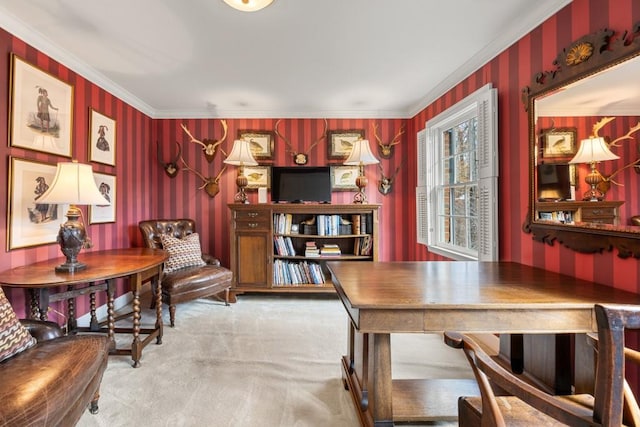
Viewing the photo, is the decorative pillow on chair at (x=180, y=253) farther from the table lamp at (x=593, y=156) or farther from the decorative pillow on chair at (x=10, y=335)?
the table lamp at (x=593, y=156)

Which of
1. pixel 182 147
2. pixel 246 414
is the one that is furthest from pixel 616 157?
pixel 182 147

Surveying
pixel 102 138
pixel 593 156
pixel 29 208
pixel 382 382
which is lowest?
pixel 382 382

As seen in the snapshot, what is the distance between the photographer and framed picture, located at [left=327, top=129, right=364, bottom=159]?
4066 mm

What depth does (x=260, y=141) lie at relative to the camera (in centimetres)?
406

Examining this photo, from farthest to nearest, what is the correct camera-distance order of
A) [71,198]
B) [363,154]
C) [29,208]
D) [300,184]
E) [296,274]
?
[300,184] → [296,274] → [363,154] → [29,208] → [71,198]

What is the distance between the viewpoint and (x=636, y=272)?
4.63 feet

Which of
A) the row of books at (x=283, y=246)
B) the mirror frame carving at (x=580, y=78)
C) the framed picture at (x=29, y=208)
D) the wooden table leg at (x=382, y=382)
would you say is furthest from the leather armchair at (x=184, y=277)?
the mirror frame carving at (x=580, y=78)

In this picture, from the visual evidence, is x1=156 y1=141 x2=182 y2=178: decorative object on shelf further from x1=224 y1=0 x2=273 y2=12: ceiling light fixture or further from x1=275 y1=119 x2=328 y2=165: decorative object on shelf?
x1=224 y1=0 x2=273 y2=12: ceiling light fixture

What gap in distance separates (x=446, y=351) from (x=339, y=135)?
2843 millimetres

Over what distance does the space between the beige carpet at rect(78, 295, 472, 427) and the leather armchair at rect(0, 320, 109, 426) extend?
1.57 ft

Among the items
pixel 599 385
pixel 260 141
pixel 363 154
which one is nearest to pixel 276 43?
pixel 363 154

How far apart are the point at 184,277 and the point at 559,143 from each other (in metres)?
3.17

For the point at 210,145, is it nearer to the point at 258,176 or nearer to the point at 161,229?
the point at 258,176

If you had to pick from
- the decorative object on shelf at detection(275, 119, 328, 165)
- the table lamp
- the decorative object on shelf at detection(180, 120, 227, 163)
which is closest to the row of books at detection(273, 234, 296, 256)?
the decorative object on shelf at detection(275, 119, 328, 165)
